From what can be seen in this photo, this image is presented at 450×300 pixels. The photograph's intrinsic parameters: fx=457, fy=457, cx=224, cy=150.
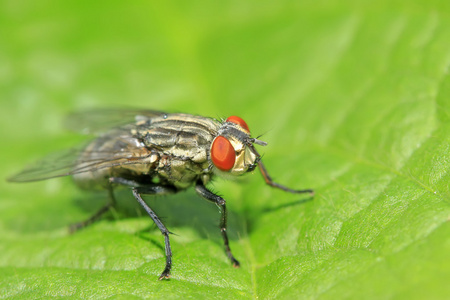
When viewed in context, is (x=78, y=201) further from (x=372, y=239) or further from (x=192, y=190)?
(x=372, y=239)

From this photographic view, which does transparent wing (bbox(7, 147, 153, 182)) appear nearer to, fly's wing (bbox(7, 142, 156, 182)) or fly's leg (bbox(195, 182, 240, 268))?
fly's wing (bbox(7, 142, 156, 182))

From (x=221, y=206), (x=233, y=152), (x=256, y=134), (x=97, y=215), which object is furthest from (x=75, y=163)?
(x=256, y=134)

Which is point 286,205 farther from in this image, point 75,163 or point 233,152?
point 75,163

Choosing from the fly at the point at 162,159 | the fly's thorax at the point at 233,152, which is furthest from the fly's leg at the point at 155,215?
the fly's thorax at the point at 233,152

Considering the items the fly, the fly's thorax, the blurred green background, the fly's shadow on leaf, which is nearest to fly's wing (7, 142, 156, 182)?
the fly

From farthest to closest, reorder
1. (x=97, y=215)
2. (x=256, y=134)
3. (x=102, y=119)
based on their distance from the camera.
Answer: (x=102, y=119)
(x=256, y=134)
(x=97, y=215)
